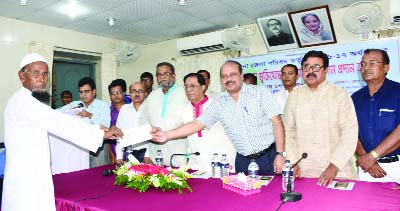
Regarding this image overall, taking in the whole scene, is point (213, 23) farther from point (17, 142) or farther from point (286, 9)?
point (17, 142)

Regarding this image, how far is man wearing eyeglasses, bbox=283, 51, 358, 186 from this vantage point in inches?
88.6

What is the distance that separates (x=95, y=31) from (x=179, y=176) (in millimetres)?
5233

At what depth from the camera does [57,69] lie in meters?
6.71

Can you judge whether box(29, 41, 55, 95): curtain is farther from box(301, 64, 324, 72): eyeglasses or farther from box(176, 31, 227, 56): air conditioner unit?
box(301, 64, 324, 72): eyeglasses

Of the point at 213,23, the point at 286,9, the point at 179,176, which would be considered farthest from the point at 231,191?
the point at 213,23

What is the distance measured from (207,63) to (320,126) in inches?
179

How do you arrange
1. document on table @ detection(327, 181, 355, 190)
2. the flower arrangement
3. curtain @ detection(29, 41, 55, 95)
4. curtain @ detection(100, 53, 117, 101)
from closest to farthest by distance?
document on table @ detection(327, 181, 355, 190), the flower arrangement, curtain @ detection(29, 41, 55, 95), curtain @ detection(100, 53, 117, 101)

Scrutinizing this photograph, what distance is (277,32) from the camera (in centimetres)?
556

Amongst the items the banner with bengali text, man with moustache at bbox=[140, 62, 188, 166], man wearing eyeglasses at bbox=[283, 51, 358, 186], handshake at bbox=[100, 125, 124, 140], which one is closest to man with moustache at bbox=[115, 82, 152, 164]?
man with moustache at bbox=[140, 62, 188, 166]

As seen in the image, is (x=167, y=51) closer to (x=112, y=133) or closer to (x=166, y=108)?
(x=166, y=108)

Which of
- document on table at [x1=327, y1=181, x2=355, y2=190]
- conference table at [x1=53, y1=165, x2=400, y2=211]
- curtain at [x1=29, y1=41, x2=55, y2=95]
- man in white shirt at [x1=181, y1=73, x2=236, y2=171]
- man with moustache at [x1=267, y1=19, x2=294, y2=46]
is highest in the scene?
man with moustache at [x1=267, y1=19, x2=294, y2=46]

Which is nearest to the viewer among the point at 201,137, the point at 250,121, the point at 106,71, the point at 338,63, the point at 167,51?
the point at 250,121

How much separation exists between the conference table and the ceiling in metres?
3.43

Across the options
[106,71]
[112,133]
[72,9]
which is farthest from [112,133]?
[106,71]
